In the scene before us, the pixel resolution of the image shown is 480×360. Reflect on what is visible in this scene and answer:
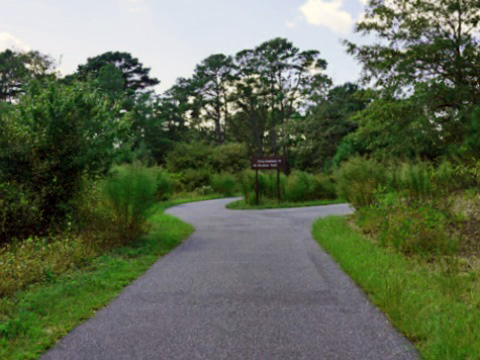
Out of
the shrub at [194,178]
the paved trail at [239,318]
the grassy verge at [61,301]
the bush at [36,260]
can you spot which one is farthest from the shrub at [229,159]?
the paved trail at [239,318]

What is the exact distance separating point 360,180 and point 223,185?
75.3ft

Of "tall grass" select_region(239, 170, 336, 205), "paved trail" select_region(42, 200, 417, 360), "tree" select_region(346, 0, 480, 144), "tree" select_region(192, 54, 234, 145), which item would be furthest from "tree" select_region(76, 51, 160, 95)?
"paved trail" select_region(42, 200, 417, 360)

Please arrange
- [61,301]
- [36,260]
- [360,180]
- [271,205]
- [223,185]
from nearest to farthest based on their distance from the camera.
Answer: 1. [61,301]
2. [36,260]
3. [360,180]
4. [271,205]
5. [223,185]

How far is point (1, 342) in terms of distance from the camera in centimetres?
400

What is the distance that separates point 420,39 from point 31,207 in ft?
48.1

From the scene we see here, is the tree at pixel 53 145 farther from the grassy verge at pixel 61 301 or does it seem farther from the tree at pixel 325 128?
the tree at pixel 325 128

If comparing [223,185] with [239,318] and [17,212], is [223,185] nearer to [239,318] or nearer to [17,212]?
[17,212]

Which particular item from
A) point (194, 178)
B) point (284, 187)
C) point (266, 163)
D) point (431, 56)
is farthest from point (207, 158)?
point (431, 56)

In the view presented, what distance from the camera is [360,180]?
→ 534 inches

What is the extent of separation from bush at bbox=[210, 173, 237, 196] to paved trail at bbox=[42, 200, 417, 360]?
2758 cm

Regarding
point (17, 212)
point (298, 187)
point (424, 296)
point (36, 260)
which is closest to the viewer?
point (424, 296)

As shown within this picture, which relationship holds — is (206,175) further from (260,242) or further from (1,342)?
(1,342)

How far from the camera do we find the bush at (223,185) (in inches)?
1411

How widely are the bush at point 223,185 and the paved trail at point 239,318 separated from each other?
2758cm
